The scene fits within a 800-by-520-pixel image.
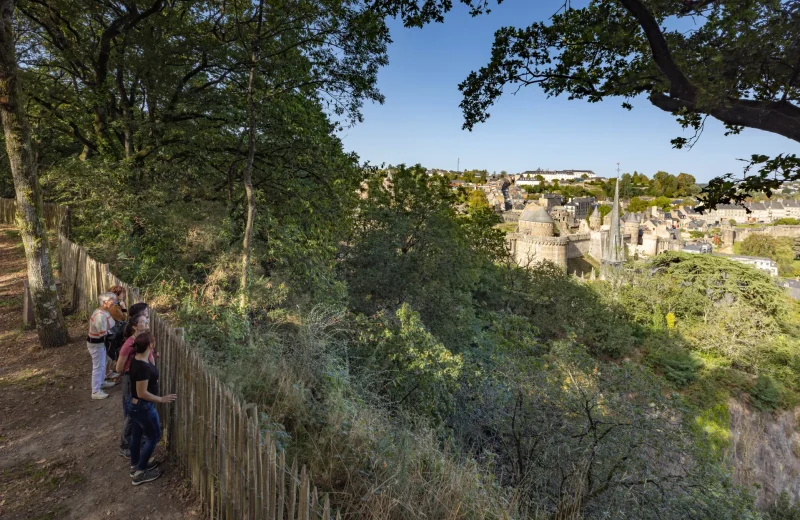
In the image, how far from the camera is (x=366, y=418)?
5047mm

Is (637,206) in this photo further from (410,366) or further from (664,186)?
(410,366)

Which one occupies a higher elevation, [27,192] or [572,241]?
[27,192]

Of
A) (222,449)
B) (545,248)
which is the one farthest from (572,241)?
(222,449)

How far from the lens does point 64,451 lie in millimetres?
4516

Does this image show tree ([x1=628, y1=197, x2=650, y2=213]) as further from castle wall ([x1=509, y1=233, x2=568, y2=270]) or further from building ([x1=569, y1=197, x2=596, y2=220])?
castle wall ([x1=509, y1=233, x2=568, y2=270])

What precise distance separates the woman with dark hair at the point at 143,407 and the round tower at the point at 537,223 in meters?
48.5

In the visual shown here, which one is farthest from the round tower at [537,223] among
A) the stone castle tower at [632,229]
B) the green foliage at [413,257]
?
the green foliage at [413,257]

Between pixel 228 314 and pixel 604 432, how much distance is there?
660cm

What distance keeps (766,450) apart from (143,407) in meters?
23.9

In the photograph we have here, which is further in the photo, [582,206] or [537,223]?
[582,206]

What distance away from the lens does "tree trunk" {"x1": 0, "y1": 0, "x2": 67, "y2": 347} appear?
19.7 ft

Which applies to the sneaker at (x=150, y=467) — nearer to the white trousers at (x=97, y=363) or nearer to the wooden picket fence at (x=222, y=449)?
the wooden picket fence at (x=222, y=449)

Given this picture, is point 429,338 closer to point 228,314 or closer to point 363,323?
point 363,323

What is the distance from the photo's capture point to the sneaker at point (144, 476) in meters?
3.96
